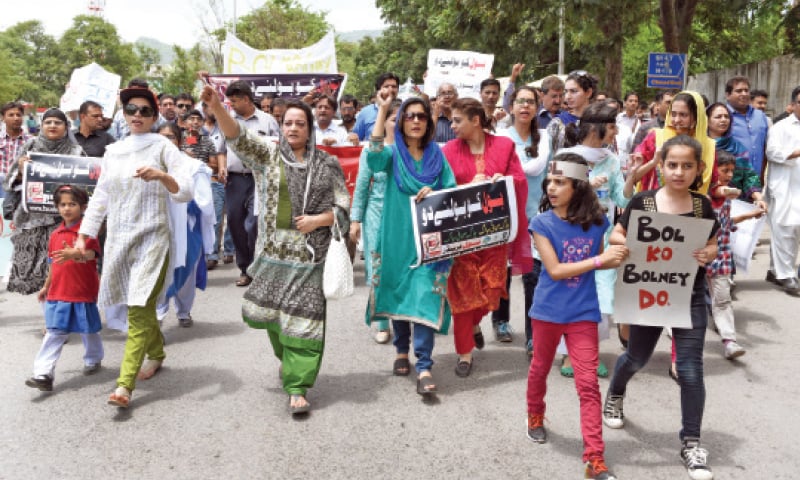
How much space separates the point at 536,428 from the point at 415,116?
85.0 inches

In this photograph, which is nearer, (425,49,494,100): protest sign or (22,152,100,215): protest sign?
(22,152,100,215): protest sign

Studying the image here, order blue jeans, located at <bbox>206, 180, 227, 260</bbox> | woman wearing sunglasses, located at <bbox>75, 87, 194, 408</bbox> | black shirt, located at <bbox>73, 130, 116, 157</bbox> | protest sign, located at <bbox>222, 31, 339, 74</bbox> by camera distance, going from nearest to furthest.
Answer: woman wearing sunglasses, located at <bbox>75, 87, 194, 408</bbox> < black shirt, located at <bbox>73, 130, 116, 157</bbox> < blue jeans, located at <bbox>206, 180, 227, 260</bbox> < protest sign, located at <bbox>222, 31, 339, 74</bbox>

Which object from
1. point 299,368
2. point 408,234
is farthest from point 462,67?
point 299,368

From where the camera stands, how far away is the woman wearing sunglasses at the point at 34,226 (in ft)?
22.2

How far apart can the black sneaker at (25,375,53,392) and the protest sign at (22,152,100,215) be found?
6.27 ft

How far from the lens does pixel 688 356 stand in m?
4.13

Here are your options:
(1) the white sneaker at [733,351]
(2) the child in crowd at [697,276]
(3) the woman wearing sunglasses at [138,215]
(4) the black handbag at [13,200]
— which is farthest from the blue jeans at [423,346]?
(4) the black handbag at [13,200]

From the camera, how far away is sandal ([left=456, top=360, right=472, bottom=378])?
563 cm

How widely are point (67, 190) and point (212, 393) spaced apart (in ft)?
6.02

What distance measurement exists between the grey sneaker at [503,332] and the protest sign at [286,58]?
8.59 meters

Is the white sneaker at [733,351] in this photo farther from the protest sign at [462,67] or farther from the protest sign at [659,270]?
the protest sign at [462,67]

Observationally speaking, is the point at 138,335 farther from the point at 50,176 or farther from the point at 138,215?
the point at 50,176

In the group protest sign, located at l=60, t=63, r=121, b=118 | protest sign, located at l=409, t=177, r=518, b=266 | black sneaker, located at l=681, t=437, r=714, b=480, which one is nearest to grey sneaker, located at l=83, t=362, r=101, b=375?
protest sign, located at l=409, t=177, r=518, b=266

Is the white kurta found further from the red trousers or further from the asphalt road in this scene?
the red trousers
